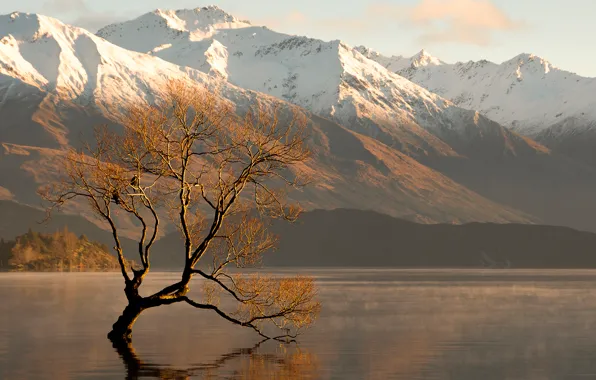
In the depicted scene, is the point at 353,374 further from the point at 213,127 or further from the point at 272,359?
the point at 213,127

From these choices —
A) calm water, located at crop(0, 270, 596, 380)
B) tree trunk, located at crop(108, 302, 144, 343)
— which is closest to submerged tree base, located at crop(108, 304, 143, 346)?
tree trunk, located at crop(108, 302, 144, 343)

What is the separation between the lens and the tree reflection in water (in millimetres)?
59656

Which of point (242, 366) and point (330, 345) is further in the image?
point (330, 345)

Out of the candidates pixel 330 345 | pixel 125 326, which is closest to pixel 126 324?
pixel 125 326

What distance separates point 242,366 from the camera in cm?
6406

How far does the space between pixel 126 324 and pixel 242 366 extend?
16.2 metres

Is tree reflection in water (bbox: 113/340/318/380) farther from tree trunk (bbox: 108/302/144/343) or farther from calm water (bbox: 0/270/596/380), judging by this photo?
tree trunk (bbox: 108/302/144/343)

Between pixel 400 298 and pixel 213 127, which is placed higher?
pixel 213 127

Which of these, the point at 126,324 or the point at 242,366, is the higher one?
the point at 126,324

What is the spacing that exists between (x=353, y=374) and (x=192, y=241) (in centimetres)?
2119

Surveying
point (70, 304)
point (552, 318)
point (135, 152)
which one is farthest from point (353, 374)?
point (70, 304)

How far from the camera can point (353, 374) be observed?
60.5m

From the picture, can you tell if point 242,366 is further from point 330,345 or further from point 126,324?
point 126,324

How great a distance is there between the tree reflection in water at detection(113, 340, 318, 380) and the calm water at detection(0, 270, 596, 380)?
0.06 meters
